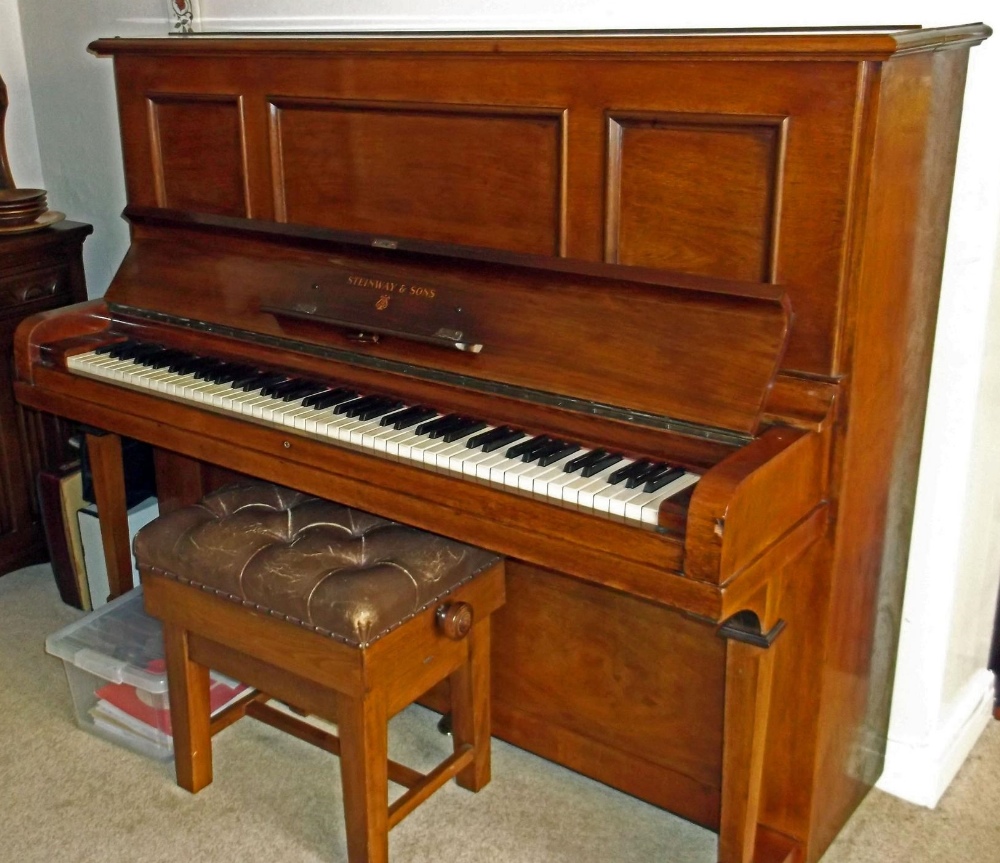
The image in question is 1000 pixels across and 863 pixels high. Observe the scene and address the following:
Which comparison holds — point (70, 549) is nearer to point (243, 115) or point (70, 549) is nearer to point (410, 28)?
point (243, 115)

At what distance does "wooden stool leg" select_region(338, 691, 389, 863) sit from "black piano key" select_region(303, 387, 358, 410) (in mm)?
494

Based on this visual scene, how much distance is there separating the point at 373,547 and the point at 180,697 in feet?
1.60

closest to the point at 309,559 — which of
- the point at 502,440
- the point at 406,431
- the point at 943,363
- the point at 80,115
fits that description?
Answer: the point at 406,431

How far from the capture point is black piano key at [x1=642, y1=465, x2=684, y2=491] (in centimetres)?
159

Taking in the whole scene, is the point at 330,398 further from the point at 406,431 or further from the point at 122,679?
the point at 122,679

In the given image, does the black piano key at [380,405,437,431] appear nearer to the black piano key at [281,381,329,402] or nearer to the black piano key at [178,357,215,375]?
the black piano key at [281,381,329,402]

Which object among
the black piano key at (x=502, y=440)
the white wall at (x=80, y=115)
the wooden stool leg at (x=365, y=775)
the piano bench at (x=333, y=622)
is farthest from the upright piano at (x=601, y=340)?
the white wall at (x=80, y=115)

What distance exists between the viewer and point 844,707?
1.92 metres

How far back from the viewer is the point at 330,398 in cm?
199

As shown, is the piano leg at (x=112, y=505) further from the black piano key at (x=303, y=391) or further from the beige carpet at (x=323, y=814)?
the black piano key at (x=303, y=391)

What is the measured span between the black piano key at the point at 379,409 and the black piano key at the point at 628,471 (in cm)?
45

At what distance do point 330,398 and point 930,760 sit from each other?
125 centimetres

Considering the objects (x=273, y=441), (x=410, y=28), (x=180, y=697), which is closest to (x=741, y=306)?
(x=273, y=441)

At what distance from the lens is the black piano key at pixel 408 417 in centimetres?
187
